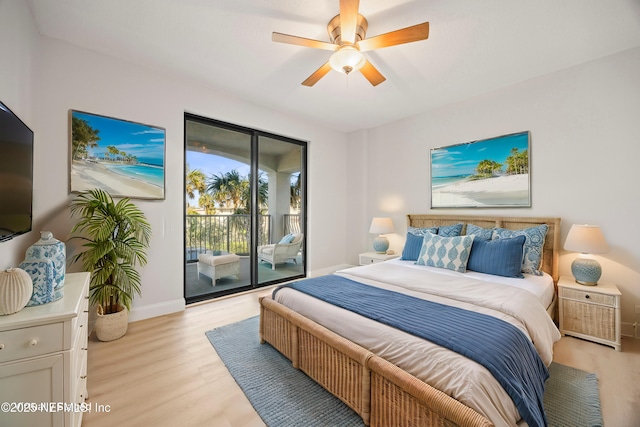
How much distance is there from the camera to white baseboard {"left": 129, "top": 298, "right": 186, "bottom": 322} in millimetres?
2783

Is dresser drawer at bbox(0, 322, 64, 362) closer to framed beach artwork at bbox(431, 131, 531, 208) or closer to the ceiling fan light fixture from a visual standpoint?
the ceiling fan light fixture

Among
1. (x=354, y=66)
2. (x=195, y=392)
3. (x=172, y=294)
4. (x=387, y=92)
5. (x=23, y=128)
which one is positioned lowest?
(x=195, y=392)

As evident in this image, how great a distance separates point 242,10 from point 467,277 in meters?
3.04

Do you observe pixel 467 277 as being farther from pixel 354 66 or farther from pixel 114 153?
pixel 114 153

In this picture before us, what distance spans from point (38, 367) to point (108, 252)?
1.33 metres

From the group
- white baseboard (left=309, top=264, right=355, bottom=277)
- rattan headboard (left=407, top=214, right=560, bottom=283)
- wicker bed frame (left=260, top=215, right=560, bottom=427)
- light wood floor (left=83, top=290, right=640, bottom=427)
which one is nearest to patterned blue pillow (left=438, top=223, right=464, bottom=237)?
rattan headboard (left=407, top=214, right=560, bottom=283)

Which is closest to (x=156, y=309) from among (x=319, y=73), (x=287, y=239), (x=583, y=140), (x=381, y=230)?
(x=287, y=239)

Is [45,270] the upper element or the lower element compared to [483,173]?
lower

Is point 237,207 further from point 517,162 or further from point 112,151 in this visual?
point 517,162

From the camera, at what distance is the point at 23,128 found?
1.61m

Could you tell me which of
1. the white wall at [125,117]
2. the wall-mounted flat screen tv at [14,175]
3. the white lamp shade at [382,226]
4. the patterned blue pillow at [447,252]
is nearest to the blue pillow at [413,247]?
the patterned blue pillow at [447,252]

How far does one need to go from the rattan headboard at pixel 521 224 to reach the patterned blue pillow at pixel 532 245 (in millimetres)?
120

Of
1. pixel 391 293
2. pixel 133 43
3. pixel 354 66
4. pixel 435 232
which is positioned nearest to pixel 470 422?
pixel 391 293

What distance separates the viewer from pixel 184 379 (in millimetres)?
1887
